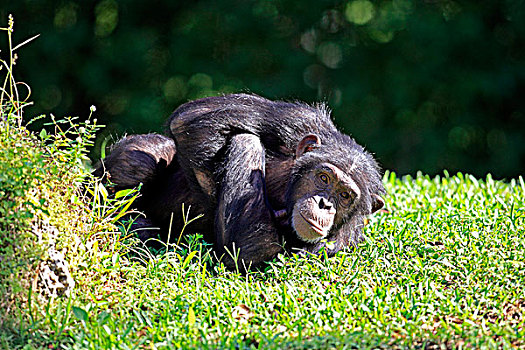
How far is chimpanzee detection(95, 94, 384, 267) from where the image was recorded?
3922 millimetres

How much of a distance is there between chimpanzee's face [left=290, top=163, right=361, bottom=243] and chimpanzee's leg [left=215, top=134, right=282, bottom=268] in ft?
0.61

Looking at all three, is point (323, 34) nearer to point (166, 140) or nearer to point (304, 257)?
point (166, 140)

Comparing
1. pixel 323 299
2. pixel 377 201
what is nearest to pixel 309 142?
pixel 377 201

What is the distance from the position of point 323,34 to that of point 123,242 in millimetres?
8305

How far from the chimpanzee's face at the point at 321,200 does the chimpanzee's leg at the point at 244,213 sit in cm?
19

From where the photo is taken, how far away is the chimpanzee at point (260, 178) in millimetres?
3922

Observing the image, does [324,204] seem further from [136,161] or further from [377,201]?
[136,161]

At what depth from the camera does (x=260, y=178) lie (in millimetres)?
4062

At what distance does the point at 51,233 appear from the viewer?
10.6ft

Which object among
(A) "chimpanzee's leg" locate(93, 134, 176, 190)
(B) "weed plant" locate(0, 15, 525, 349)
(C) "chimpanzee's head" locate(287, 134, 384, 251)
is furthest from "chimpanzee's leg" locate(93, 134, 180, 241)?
(C) "chimpanzee's head" locate(287, 134, 384, 251)

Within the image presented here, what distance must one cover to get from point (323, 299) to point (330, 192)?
762 millimetres

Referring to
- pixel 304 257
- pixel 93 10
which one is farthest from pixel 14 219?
pixel 93 10

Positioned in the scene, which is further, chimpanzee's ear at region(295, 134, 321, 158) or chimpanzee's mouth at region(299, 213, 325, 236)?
chimpanzee's ear at region(295, 134, 321, 158)

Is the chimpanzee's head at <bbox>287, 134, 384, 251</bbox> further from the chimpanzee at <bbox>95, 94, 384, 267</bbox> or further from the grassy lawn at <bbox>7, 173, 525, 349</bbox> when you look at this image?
the grassy lawn at <bbox>7, 173, 525, 349</bbox>
